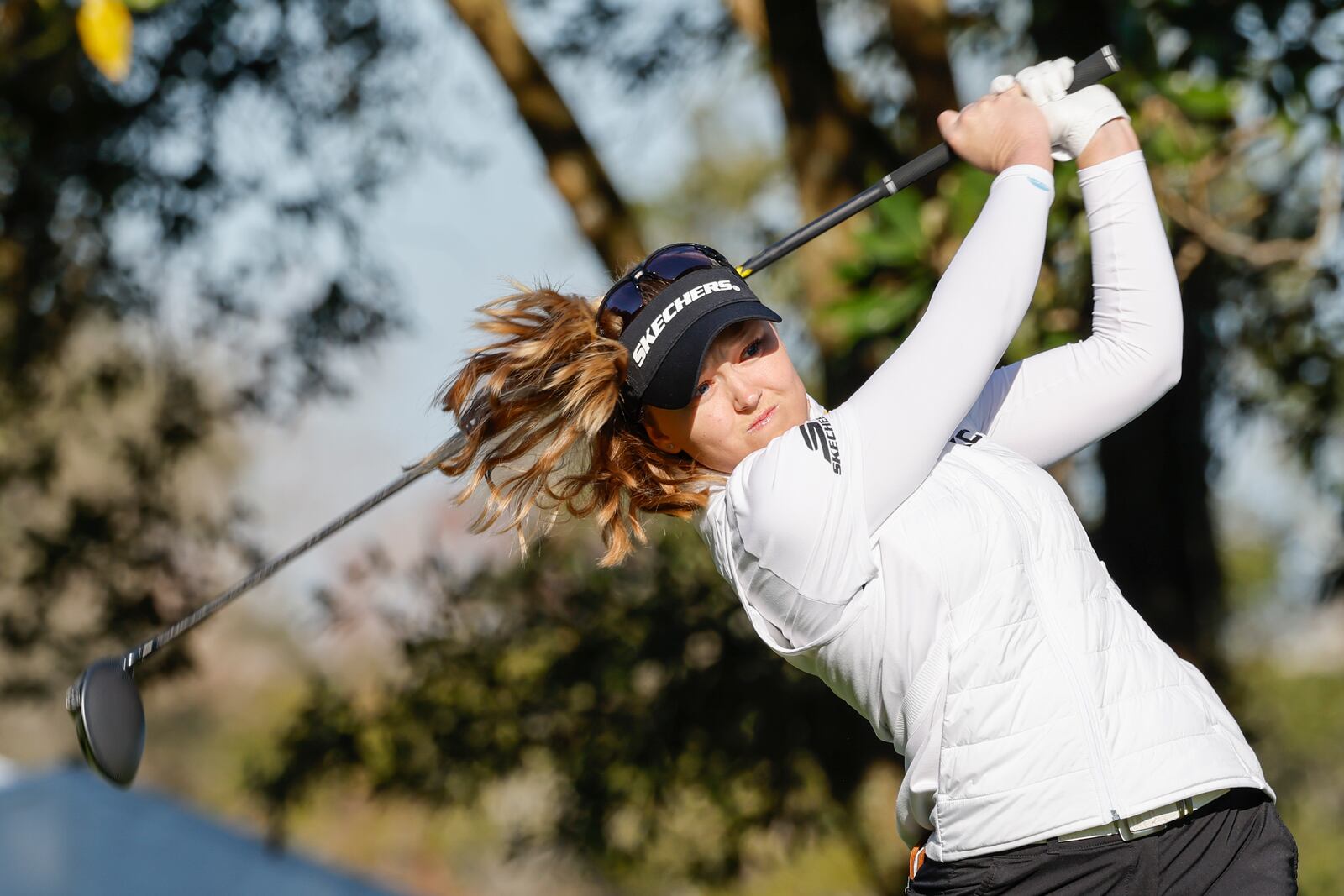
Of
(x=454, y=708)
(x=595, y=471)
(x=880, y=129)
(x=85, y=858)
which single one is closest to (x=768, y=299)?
(x=880, y=129)

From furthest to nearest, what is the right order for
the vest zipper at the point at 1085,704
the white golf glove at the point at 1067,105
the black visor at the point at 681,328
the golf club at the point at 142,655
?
1. the golf club at the point at 142,655
2. the white golf glove at the point at 1067,105
3. the black visor at the point at 681,328
4. the vest zipper at the point at 1085,704

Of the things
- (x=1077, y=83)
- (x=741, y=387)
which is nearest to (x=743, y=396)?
(x=741, y=387)

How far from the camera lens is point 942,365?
157cm

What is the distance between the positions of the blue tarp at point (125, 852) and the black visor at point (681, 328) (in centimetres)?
366

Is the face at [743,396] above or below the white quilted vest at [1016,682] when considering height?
above

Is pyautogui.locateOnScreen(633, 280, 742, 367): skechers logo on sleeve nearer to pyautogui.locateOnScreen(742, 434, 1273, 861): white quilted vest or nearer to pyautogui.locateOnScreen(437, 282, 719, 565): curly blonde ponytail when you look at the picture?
pyautogui.locateOnScreen(437, 282, 719, 565): curly blonde ponytail

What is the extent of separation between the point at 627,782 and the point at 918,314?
2.46 meters

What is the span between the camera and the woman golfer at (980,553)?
158 cm

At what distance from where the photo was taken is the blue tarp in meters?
5.12

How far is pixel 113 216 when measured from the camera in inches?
230

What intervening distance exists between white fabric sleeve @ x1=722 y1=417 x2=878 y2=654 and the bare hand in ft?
1.35

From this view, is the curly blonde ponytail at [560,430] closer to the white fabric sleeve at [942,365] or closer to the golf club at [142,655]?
the golf club at [142,655]

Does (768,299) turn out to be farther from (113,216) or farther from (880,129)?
(113,216)

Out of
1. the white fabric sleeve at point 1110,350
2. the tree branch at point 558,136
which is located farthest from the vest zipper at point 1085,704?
the tree branch at point 558,136
